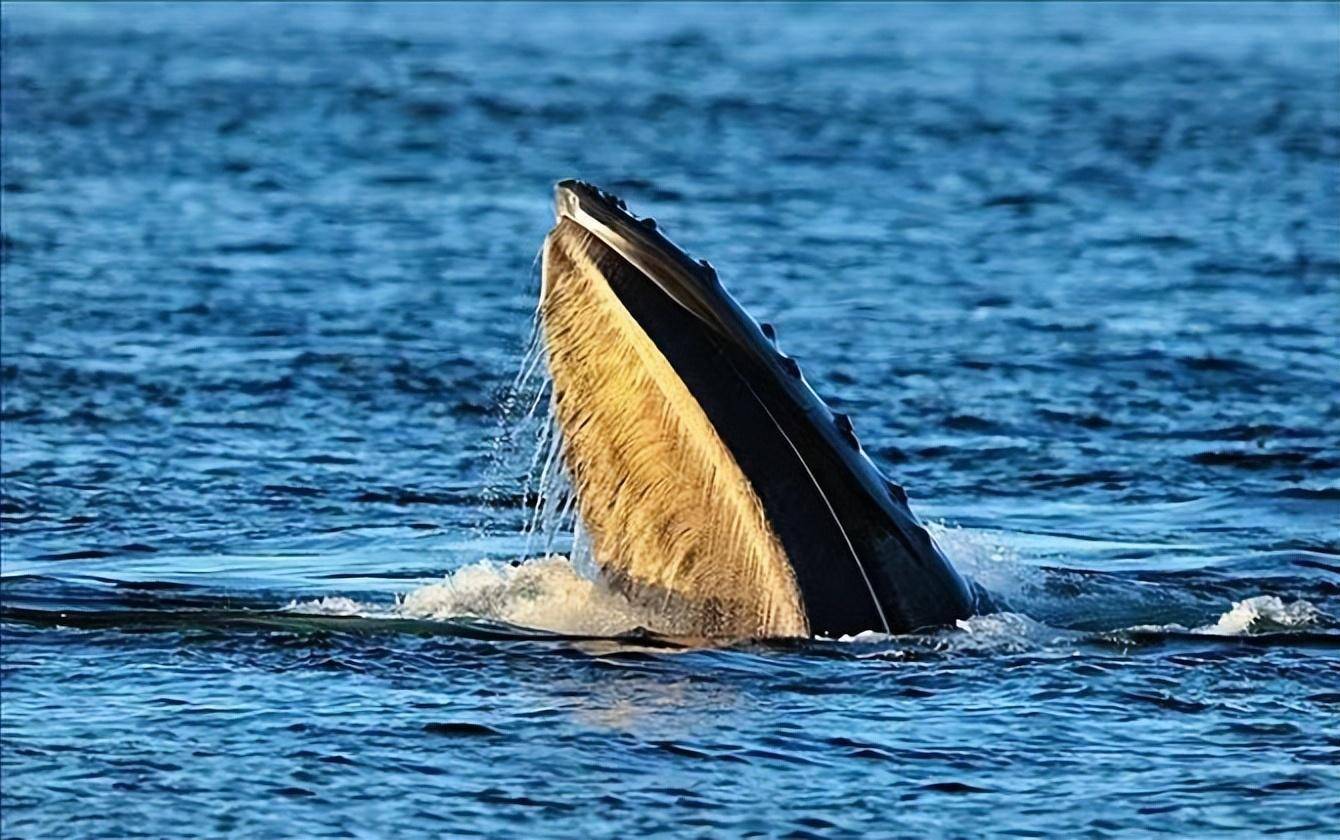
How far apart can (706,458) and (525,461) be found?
17.3 ft

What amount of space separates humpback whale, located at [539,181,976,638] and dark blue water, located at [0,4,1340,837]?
240mm

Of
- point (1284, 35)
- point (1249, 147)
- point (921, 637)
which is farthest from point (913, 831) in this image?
point (1284, 35)

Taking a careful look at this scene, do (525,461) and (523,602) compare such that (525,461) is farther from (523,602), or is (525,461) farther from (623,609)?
(623,609)

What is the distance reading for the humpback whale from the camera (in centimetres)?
830

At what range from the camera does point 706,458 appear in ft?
27.9

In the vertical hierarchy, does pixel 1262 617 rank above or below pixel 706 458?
below

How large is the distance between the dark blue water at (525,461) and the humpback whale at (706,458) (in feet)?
0.79

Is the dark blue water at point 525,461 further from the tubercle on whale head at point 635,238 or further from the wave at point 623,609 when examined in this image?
the tubercle on whale head at point 635,238

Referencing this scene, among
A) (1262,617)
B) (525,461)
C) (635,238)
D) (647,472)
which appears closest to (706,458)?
(647,472)

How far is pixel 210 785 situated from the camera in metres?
7.98

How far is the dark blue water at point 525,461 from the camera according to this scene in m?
8.09

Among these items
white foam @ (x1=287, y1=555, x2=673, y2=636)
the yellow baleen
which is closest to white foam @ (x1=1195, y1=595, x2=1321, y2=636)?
the yellow baleen

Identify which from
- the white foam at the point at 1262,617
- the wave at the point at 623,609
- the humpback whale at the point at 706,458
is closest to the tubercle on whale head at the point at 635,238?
the humpback whale at the point at 706,458

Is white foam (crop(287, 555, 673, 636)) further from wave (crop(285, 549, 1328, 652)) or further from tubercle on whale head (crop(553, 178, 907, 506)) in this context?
tubercle on whale head (crop(553, 178, 907, 506))
